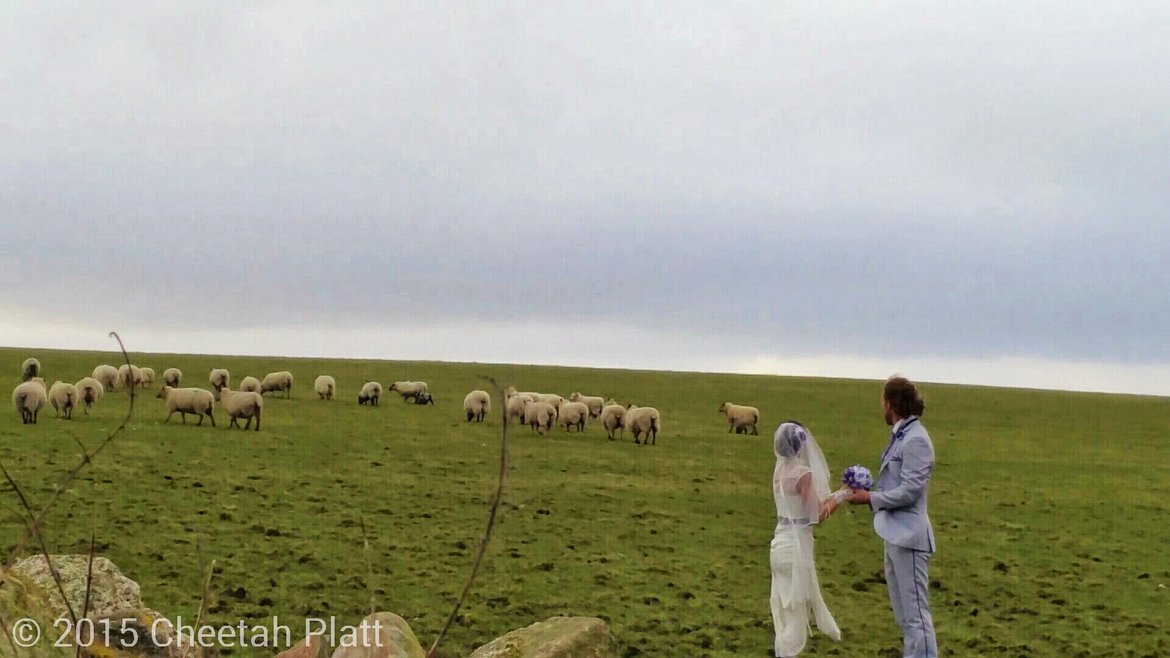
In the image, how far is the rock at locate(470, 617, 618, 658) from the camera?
7.44 meters

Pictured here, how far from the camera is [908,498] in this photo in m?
6.91

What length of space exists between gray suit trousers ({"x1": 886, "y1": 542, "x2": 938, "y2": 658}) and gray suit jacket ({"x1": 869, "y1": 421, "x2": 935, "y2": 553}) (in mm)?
85

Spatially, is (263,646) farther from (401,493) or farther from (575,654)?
(401,493)

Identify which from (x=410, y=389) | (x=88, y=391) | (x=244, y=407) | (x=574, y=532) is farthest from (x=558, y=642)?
(x=410, y=389)

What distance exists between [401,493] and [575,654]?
1072 centimetres

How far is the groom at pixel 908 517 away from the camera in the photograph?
6.92 metres

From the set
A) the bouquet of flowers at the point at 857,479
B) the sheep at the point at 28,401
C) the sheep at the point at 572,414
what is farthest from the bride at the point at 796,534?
the sheep at the point at 572,414

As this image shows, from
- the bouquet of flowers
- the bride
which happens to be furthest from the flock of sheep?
the bouquet of flowers

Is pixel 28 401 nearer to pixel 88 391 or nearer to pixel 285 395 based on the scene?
pixel 88 391

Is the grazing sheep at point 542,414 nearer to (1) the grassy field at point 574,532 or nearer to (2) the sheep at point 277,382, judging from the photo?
(1) the grassy field at point 574,532

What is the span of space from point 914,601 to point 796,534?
3.50 ft

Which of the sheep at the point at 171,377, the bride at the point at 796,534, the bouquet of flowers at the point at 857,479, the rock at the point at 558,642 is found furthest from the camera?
the sheep at the point at 171,377

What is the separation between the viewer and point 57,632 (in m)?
4.11

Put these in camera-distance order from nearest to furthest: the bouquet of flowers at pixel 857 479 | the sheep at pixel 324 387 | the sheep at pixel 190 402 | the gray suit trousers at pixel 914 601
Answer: the gray suit trousers at pixel 914 601 < the bouquet of flowers at pixel 857 479 < the sheep at pixel 190 402 < the sheep at pixel 324 387
